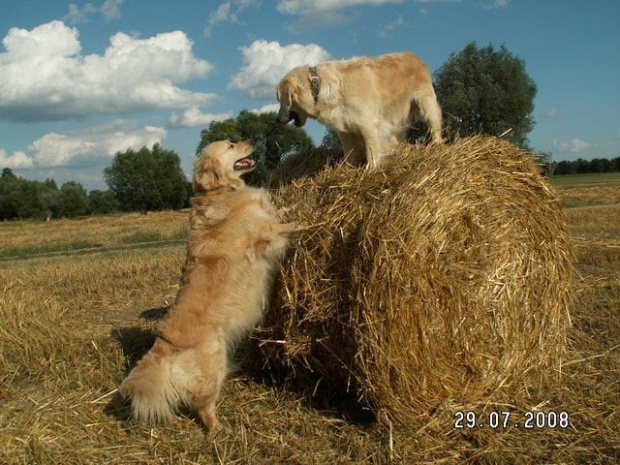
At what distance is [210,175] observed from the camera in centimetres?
493

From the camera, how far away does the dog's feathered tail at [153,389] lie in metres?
4.00

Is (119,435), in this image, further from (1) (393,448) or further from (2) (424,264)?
(2) (424,264)

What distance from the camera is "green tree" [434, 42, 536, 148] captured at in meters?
24.9

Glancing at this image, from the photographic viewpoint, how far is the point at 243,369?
531cm

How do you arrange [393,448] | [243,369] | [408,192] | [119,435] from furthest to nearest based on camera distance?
1. [243,369]
2. [119,435]
3. [408,192]
4. [393,448]

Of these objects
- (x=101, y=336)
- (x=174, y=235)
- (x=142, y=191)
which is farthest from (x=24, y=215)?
(x=101, y=336)

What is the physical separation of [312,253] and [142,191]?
53.6m

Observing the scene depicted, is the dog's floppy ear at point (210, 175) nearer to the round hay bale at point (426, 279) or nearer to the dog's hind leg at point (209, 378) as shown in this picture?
the round hay bale at point (426, 279)

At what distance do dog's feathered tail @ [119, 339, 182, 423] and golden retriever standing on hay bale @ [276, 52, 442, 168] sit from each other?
269cm

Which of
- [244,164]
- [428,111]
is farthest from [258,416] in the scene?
[428,111]

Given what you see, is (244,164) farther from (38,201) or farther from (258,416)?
(38,201)

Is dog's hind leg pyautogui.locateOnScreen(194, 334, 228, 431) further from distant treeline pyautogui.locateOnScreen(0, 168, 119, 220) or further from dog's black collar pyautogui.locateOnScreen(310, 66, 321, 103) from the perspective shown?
distant treeline pyautogui.locateOnScreen(0, 168, 119, 220)

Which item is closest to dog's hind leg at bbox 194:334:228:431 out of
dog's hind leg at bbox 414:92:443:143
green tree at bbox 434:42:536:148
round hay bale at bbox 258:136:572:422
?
round hay bale at bbox 258:136:572:422

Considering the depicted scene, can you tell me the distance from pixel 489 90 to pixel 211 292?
24241 mm
